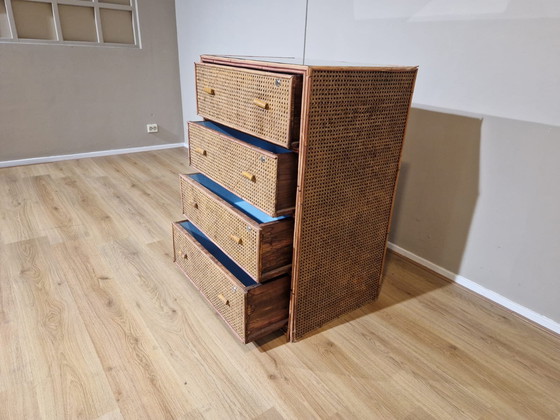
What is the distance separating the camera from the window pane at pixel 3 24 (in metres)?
2.88

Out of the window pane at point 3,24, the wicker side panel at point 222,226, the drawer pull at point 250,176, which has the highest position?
the window pane at point 3,24

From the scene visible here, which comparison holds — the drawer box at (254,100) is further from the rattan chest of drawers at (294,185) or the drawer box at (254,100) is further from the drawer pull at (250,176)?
the drawer pull at (250,176)

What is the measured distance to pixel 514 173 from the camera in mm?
1529

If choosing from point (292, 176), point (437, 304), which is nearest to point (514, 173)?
point (437, 304)

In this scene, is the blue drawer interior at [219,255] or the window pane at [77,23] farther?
the window pane at [77,23]

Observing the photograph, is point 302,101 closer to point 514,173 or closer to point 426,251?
point 514,173

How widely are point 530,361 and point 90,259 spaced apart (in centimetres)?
202

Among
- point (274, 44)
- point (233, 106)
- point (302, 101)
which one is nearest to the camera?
point (302, 101)

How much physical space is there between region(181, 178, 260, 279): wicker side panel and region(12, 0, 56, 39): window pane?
2479 mm

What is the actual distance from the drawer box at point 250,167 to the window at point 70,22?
8.12 ft

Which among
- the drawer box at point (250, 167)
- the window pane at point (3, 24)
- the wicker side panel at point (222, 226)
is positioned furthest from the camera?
the window pane at point (3, 24)

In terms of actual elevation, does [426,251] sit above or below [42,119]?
below

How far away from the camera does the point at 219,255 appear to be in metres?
1.60

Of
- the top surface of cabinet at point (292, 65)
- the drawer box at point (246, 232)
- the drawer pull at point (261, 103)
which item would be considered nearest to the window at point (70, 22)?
the top surface of cabinet at point (292, 65)
